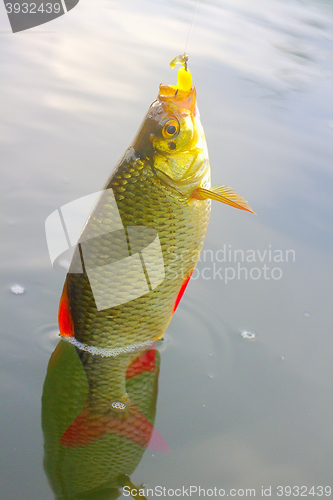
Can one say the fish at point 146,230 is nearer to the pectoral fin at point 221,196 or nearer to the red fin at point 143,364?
the pectoral fin at point 221,196

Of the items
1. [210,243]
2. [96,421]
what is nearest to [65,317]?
[96,421]

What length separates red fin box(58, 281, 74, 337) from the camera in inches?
70.4

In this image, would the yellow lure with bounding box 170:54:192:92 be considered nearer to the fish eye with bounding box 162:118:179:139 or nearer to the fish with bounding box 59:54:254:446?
the fish with bounding box 59:54:254:446

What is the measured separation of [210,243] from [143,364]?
1033 millimetres

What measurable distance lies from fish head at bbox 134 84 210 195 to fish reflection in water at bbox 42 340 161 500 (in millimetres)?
674

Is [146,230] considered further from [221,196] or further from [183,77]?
[183,77]

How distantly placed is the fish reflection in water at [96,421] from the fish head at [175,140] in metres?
0.67

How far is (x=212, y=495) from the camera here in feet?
5.64

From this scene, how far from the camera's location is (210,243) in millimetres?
2867

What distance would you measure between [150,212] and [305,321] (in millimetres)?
1153

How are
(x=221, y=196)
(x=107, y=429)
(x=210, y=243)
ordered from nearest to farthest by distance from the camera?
(x=221, y=196) < (x=107, y=429) < (x=210, y=243)

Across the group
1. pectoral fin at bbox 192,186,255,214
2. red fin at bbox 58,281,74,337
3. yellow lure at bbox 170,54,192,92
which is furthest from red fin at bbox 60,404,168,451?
yellow lure at bbox 170,54,192,92

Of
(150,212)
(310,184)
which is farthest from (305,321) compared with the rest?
(310,184)

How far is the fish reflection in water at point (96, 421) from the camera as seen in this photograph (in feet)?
5.49
